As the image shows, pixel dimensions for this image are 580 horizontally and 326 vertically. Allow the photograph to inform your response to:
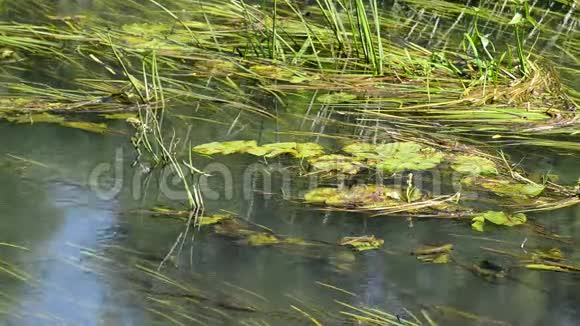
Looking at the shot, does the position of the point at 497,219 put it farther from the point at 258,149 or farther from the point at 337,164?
the point at 258,149

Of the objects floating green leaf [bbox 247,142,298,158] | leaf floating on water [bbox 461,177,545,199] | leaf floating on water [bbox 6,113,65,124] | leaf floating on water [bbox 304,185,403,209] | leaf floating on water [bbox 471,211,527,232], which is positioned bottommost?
leaf floating on water [bbox 471,211,527,232]

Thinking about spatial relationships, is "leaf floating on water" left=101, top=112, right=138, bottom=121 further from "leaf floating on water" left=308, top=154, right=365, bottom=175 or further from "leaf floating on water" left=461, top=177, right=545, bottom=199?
"leaf floating on water" left=461, top=177, right=545, bottom=199

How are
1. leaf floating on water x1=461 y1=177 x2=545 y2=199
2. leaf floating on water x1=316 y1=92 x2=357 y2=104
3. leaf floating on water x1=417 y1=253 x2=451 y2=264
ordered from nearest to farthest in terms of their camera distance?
leaf floating on water x1=417 y1=253 x2=451 y2=264 → leaf floating on water x1=461 y1=177 x2=545 y2=199 → leaf floating on water x1=316 y1=92 x2=357 y2=104

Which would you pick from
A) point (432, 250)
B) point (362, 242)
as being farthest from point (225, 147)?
point (432, 250)

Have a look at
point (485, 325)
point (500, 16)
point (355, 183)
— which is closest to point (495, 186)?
point (355, 183)

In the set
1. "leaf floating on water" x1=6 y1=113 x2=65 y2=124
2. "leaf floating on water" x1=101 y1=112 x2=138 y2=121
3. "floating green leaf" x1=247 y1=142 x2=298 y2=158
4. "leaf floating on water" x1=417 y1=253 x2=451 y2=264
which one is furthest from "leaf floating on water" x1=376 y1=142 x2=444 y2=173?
"leaf floating on water" x1=6 y1=113 x2=65 y2=124

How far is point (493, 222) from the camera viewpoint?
2.61 metres

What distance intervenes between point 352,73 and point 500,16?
1246 millimetres

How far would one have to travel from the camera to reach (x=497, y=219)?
8.59 ft

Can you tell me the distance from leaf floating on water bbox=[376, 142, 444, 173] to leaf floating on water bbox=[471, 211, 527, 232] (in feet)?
1.04

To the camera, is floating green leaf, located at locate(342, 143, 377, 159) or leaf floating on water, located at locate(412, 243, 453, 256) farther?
floating green leaf, located at locate(342, 143, 377, 159)

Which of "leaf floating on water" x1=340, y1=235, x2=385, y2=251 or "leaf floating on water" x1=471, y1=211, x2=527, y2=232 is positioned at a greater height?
"leaf floating on water" x1=471, y1=211, x2=527, y2=232

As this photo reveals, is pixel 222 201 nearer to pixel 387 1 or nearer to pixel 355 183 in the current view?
pixel 355 183

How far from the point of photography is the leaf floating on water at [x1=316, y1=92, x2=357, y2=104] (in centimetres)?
346
